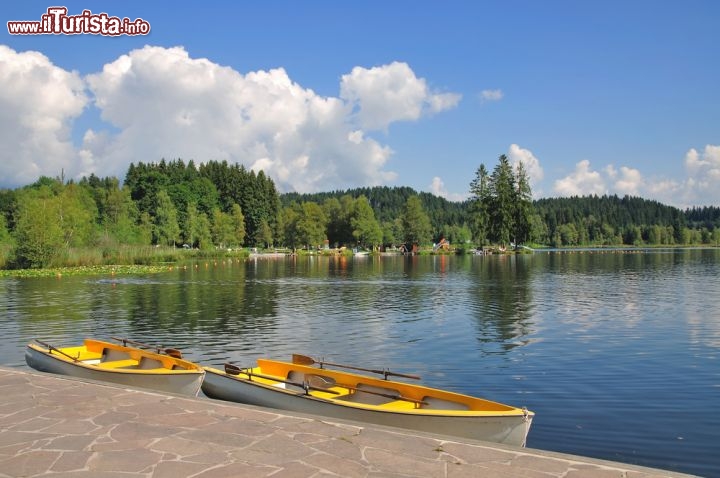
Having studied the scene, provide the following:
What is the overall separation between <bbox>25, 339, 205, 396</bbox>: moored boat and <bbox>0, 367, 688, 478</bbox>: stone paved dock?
1736 mm

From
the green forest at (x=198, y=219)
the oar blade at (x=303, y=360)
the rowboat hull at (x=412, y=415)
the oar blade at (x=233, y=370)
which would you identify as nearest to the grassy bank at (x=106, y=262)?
the green forest at (x=198, y=219)

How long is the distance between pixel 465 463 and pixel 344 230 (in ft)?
485

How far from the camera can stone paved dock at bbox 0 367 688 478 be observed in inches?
282

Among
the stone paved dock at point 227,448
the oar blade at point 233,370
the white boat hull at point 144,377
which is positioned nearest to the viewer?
the stone paved dock at point 227,448

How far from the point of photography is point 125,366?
1464 centimetres

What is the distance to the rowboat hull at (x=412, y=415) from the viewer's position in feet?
29.5

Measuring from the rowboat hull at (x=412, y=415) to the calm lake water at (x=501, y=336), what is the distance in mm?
2596

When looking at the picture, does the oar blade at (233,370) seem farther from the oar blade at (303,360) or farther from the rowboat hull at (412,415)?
the oar blade at (303,360)

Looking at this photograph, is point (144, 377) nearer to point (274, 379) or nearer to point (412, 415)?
point (274, 379)

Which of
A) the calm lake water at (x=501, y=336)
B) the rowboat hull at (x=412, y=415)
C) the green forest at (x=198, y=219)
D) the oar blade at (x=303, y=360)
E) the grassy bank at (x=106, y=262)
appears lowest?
the calm lake water at (x=501, y=336)

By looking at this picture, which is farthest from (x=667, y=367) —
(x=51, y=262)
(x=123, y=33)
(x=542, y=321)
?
(x=51, y=262)

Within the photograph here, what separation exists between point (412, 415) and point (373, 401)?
199cm

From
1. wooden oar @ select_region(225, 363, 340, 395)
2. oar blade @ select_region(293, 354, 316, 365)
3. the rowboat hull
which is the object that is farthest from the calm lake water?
wooden oar @ select_region(225, 363, 340, 395)

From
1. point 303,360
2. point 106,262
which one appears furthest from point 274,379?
point 106,262
